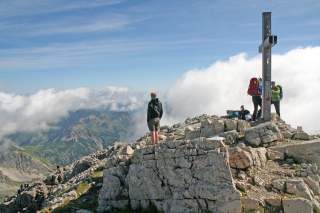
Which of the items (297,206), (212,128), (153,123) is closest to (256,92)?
(212,128)

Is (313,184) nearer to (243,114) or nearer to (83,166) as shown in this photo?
(243,114)

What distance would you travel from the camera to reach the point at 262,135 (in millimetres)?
28406

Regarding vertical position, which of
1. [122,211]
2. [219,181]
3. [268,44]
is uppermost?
[268,44]

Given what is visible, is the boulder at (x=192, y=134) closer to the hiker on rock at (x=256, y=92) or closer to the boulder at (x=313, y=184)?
the hiker on rock at (x=256, y=92)

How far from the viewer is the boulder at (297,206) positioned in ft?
70.5

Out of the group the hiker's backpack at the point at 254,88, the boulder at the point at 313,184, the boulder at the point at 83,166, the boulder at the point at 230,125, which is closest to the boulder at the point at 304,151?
the boulder at the point at 313,184

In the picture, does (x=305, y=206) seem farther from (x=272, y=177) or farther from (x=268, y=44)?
(x=268, y=44)

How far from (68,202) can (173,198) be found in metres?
9.36

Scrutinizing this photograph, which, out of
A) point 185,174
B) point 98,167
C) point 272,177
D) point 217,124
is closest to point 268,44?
point 217,124

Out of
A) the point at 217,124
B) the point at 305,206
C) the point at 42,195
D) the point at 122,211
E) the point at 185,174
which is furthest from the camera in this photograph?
the point at 42,195

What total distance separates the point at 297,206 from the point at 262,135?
7462 millimetres

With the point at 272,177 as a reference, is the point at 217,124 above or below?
above

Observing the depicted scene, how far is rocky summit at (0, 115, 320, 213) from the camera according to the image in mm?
22234

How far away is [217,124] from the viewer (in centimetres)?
3192
